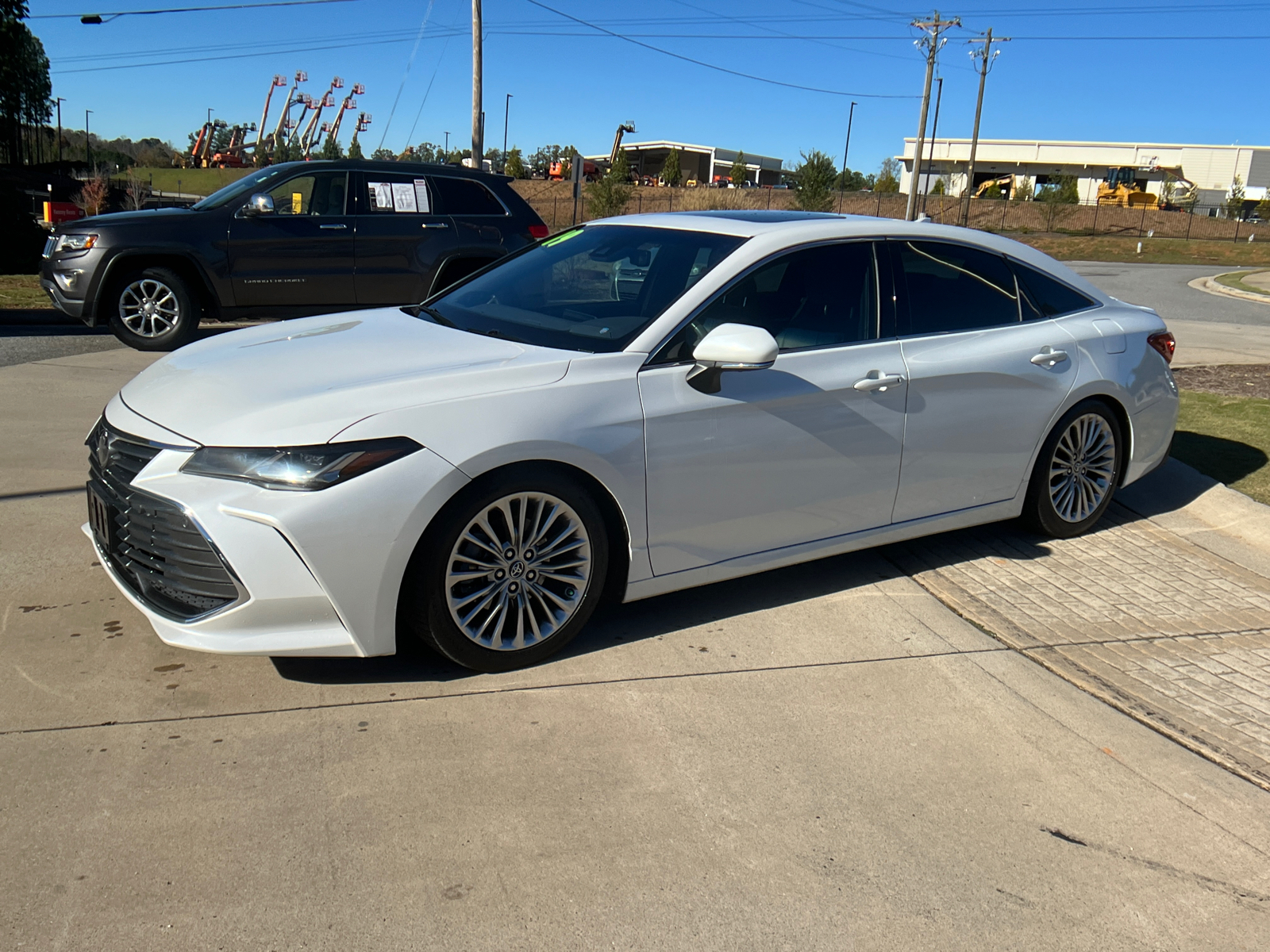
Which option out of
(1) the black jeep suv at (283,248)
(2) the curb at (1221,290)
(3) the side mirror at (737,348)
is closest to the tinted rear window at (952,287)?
(3) the side mirror at (737,348)

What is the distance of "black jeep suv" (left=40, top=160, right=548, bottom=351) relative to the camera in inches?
385

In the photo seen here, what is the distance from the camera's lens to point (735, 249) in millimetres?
4379

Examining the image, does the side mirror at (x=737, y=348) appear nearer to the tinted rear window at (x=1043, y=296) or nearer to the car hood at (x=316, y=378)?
the car hood at (x=316, y=378)

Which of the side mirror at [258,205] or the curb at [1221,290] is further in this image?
the curb at [1221,290]

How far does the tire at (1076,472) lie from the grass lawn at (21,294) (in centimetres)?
1124

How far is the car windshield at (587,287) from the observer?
4.21m

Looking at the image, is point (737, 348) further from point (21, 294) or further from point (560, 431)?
point (21, 294)

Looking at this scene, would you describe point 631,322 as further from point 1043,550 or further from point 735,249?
point 1043,550

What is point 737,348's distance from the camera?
384 centimetres

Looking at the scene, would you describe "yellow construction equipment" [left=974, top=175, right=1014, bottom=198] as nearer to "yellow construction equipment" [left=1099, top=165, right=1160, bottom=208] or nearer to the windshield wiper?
"yellow construction equipment" [left=1099, top=165, right=1160, bottom=208]

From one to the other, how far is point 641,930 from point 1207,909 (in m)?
1.48

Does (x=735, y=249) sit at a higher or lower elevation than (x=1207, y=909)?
higher

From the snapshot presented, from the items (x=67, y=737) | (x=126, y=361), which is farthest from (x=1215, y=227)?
(x=67, y=737)

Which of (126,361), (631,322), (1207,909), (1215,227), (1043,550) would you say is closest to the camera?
(1207,909)
